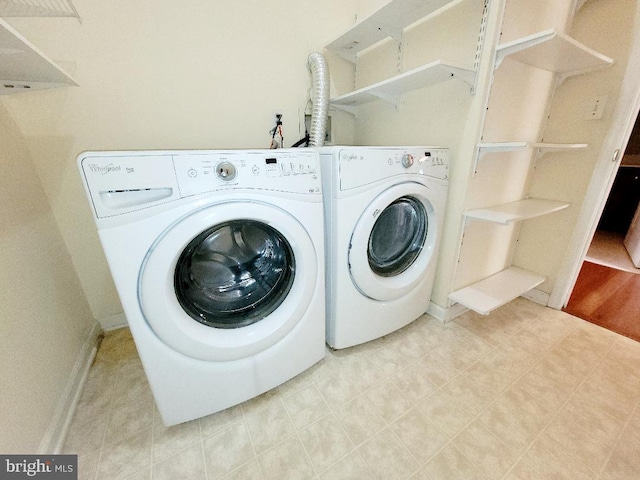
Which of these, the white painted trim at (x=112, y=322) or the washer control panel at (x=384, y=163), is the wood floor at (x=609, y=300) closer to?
the washer control panel at (x=384, y=163)

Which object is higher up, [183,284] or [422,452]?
[183,284]

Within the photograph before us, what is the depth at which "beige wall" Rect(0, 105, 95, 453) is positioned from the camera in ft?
2.35

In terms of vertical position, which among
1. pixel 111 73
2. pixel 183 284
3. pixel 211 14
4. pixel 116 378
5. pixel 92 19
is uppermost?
pixel 211 14

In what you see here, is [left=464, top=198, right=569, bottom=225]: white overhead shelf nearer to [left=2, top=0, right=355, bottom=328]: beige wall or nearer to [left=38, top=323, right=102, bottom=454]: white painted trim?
[left=2, top=0, right=355, bottom=328]: beige wall

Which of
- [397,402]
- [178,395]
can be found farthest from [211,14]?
[397,402]

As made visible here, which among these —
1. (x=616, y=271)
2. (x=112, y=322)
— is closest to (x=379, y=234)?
(x=112, y=322)

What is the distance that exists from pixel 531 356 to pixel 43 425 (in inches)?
75.7

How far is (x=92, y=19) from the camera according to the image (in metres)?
1.06

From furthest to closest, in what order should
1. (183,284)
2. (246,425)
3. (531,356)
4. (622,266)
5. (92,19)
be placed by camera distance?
1. (622,266)
2. (531,356)
3. (92,19)
4. (246,425)
5. (183,284)

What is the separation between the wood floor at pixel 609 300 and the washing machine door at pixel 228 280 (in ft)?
5.60

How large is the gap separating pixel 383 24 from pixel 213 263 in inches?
57.3

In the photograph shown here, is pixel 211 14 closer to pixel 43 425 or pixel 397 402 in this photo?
pixel 43 425

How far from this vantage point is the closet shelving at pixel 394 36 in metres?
1.04

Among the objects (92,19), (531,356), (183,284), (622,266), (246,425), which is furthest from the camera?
(622,266)
